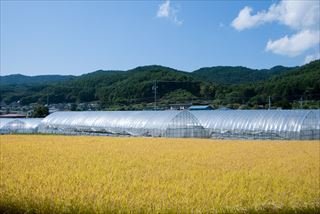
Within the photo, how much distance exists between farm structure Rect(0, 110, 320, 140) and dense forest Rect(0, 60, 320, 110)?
16669 millimetres

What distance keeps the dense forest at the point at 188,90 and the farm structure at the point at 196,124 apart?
16669mm

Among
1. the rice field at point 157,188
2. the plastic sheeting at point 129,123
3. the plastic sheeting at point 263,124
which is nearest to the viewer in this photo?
the rice field at point 157,188

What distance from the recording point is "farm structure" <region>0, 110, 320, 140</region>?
88.0 feet

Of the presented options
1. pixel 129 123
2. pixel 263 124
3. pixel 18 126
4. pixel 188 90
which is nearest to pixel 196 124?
pixel 263 124

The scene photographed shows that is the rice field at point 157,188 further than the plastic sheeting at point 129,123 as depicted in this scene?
No

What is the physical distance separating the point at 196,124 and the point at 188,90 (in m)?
50.5

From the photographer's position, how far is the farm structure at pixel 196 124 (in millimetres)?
26812

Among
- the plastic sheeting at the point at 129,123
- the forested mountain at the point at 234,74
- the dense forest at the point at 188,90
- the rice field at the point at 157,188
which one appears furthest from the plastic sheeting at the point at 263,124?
the forested mountain at the point at 234,74

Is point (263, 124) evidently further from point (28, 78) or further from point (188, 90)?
point (28, 78)

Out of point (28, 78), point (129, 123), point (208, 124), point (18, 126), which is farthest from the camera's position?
point (28, 78)

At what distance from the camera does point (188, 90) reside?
82.6 metres

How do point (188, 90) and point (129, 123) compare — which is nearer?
point (129, 123)

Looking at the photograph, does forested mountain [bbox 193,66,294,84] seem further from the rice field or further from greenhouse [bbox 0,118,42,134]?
the rice field

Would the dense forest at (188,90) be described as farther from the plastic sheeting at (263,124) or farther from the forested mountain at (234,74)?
the plastic sheeting at (263,124)
